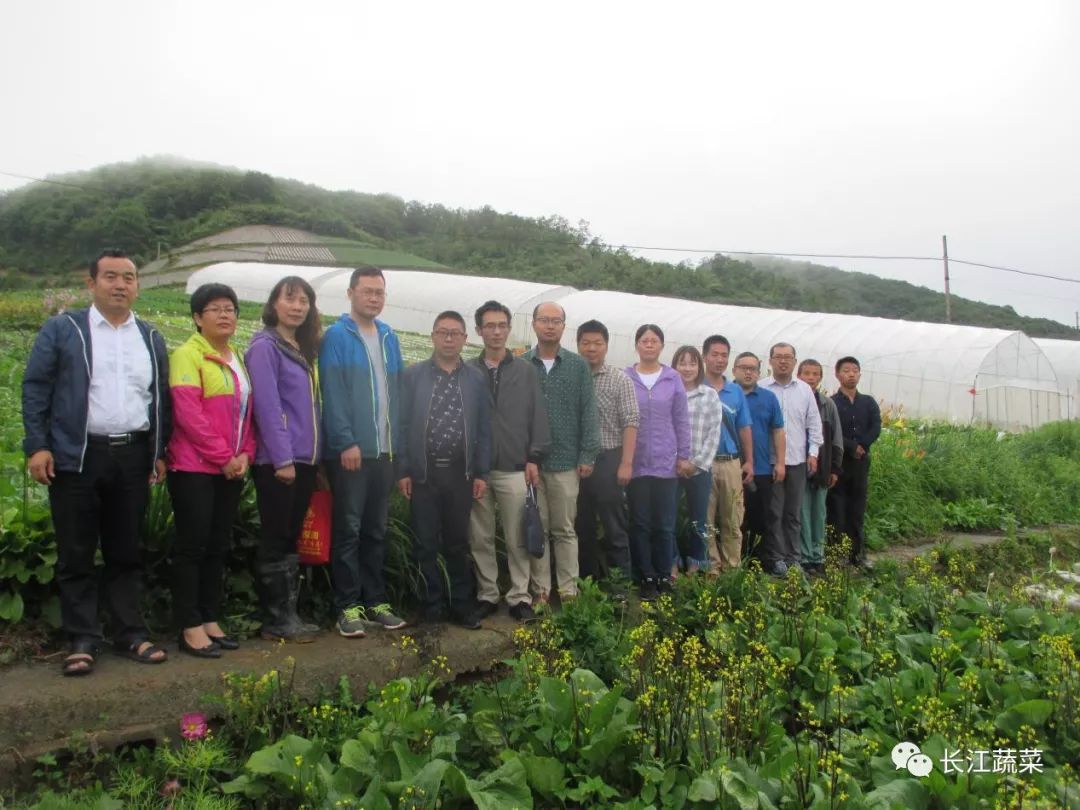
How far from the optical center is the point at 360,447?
13.9ft

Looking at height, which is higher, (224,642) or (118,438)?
(118,438)

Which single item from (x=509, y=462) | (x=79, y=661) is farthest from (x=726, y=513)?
(x=79, y=661)

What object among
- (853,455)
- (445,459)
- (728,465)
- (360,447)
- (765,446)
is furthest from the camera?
(853,455)

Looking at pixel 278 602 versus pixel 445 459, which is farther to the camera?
pixel 445 459

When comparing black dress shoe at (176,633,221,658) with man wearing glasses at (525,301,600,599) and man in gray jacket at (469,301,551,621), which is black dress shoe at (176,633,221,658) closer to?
man in gray jacket at (469,301,551,621)

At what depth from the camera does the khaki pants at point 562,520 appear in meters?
4.89

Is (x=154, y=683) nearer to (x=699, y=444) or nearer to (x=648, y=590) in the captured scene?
(x=648, y=590)

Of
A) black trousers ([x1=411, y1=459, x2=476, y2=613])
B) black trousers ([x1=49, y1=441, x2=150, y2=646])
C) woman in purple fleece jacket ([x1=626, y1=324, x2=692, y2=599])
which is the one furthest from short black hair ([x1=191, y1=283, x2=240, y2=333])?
woman in purple fleece jacket ([x1=626, y1=324, x2=692, y2=599])

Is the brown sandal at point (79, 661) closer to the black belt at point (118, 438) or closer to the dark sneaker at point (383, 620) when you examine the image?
the black belt at point (118, 438)

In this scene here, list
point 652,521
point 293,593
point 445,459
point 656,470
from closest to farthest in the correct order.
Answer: point 293,593, point 445,459, point 656,470, point 652,521

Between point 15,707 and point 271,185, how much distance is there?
64775 millimetres

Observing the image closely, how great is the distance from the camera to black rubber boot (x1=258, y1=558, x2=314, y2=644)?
A: 13.2 ft

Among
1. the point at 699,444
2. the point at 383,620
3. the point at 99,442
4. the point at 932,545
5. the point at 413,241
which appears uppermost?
the point at 413,241

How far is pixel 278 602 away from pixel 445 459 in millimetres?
1107
